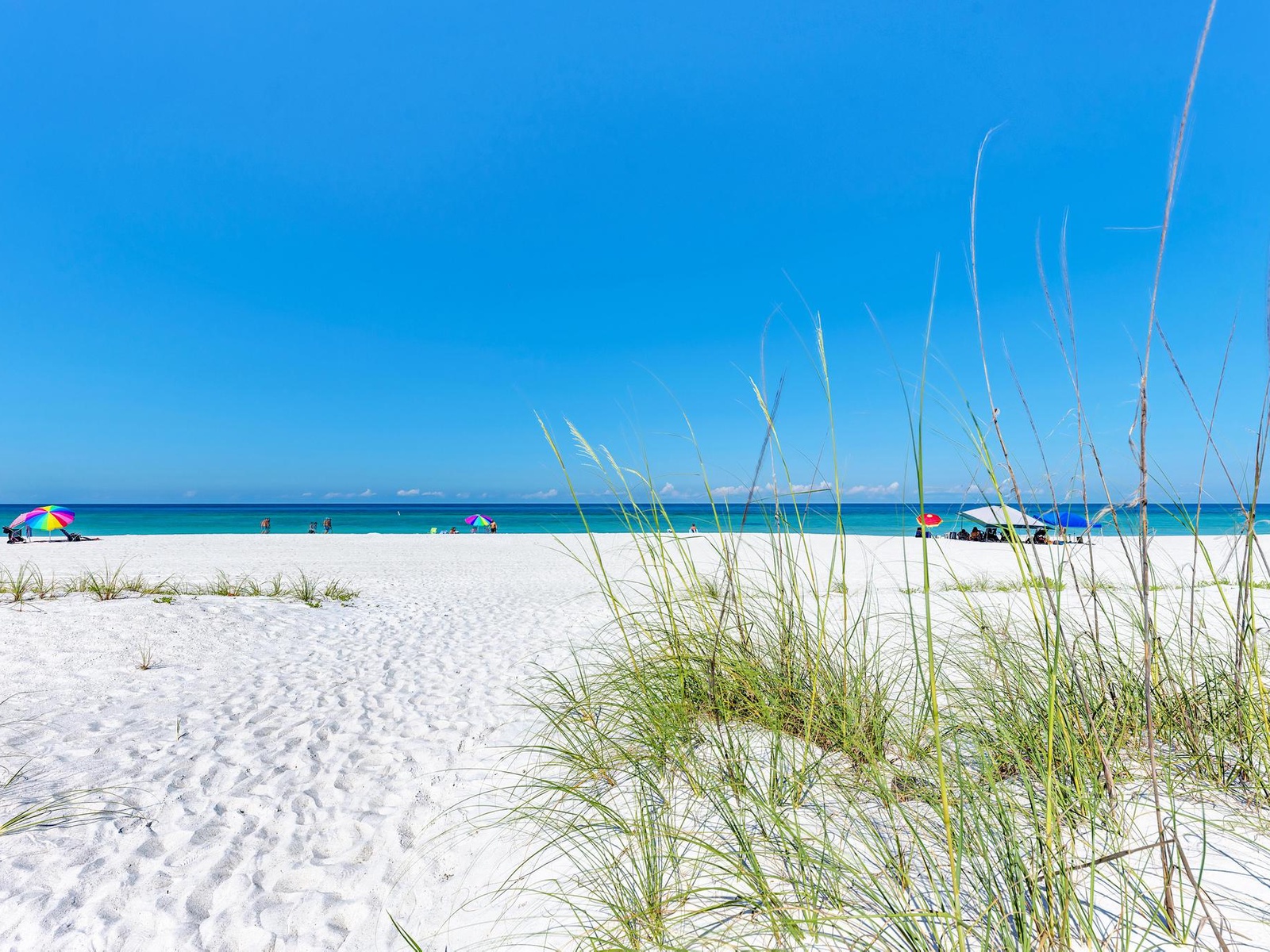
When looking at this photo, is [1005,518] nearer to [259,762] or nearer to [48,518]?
[259,762]

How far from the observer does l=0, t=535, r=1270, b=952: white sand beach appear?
175cm

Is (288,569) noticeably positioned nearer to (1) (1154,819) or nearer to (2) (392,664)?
(2) (392,664)

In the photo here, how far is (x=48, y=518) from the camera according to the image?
1942 cm

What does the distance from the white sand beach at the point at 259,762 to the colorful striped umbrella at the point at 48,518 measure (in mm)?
19957

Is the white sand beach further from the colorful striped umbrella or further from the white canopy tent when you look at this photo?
the colorful striped umbrella

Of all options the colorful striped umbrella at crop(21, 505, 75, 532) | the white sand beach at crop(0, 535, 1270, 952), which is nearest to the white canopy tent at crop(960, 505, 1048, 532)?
the white sand beach at crop(0, 535, 1270, 952)

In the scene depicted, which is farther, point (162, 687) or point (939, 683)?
point (162, 687)

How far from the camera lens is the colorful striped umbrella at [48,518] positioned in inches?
750

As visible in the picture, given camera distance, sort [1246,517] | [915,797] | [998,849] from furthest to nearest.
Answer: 1. [915,797]
2. [1246,517]
3. [998,849]

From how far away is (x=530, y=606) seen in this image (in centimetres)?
706

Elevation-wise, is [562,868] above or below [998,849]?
below

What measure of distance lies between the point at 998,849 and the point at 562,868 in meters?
1.21

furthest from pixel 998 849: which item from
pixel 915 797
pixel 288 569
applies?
pixel 288 569

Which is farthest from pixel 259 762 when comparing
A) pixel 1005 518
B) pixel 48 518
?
pixel 48 518
